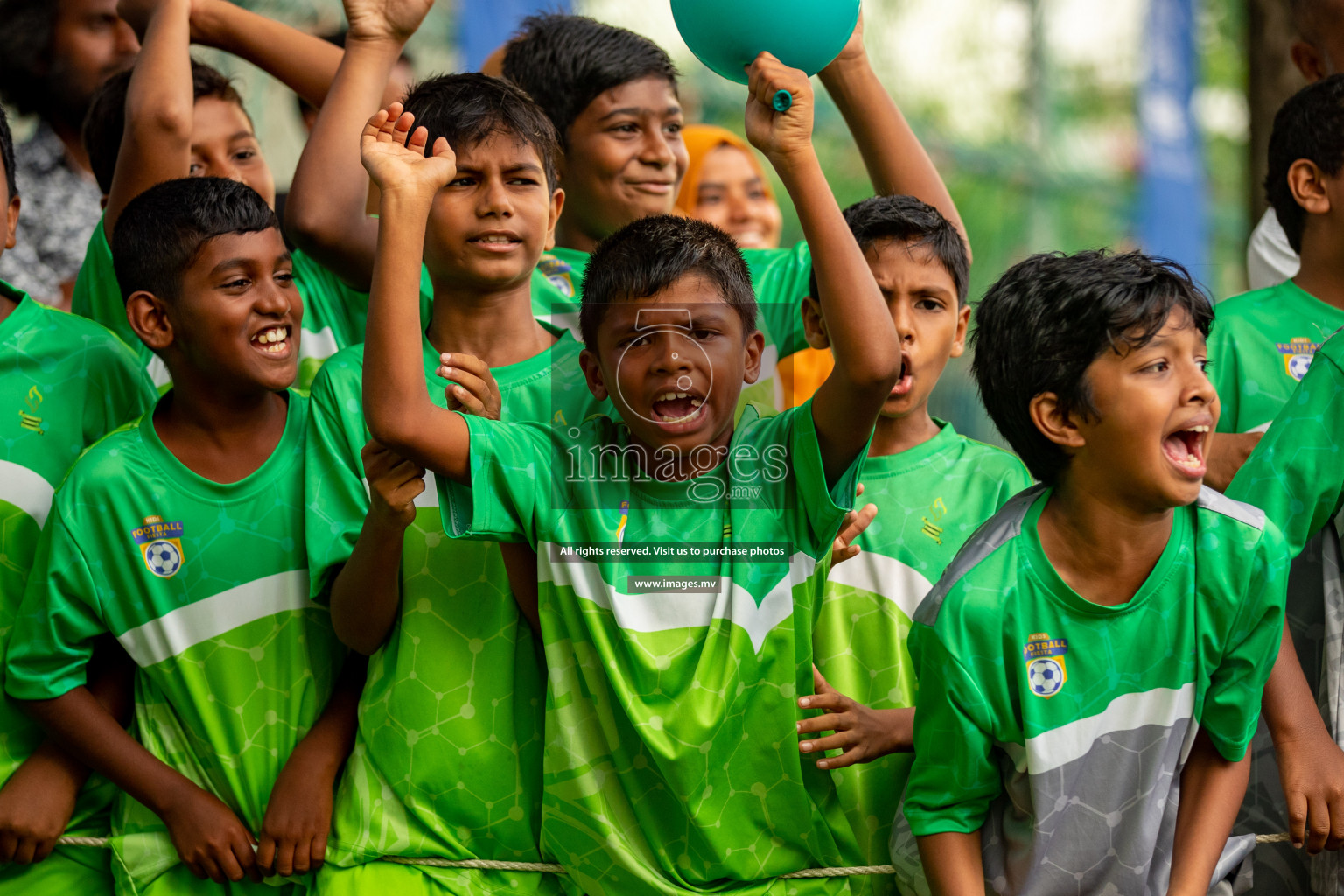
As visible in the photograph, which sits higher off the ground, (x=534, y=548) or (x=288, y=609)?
(x=534, y=548)

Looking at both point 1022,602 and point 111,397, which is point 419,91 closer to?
point 111,397

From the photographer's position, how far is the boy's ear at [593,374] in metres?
2.15

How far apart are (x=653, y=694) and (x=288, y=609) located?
73 centimetres

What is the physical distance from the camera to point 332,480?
7.59 feet

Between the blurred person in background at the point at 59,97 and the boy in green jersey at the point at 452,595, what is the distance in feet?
5.91

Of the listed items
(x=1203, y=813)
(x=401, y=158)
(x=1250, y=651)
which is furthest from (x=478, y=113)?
(x=1203, y=813)

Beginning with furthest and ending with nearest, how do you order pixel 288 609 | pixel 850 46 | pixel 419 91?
1. pixel 850 46
2. pixel 419 91
3. pixel 288 609

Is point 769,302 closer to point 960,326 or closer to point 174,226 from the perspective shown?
point 960,326

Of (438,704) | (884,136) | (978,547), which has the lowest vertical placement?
(438,704)

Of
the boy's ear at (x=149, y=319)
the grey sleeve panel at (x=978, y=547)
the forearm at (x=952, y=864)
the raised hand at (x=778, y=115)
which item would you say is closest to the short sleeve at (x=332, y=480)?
the boy's ear at (x=149, y=319)

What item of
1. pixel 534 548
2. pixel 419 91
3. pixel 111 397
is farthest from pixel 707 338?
pixel 111 397

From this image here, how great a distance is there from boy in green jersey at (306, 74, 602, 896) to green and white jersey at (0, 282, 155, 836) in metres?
0.53

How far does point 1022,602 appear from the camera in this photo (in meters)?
2.01

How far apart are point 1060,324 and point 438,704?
1.20 metres
